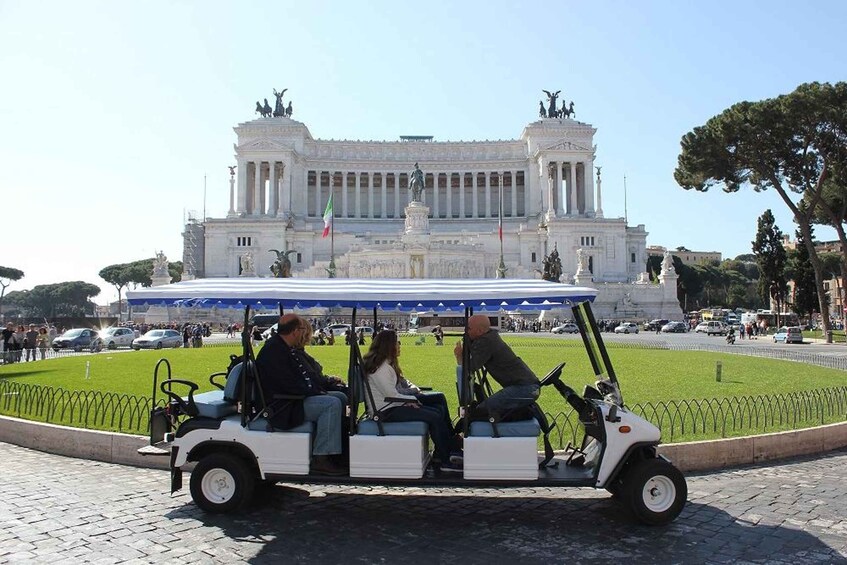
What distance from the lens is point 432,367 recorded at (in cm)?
2311

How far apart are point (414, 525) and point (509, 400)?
1873 mm

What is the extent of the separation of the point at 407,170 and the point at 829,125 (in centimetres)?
6942

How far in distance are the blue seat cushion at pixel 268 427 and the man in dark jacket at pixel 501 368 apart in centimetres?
213

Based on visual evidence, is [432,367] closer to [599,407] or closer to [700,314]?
[599,407]

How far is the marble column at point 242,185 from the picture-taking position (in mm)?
94688

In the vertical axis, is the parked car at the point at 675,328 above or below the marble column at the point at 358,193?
below

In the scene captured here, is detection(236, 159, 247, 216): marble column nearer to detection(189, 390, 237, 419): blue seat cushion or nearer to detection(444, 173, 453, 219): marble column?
detection(444, 173, 453, 219): marble column

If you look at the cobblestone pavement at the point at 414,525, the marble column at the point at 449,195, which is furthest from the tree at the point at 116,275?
the cobblestone pavement at the point at 414,525

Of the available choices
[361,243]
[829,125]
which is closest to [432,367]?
[829,125]

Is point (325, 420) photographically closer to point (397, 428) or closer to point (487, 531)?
point (397, 428)

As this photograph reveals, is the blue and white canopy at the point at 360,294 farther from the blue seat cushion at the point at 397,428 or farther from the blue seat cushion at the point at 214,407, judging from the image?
the blue seat cushion at the point at 397,428

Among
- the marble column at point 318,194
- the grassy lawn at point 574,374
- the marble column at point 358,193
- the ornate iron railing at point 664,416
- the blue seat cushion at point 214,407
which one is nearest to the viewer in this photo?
the blue seat cushion at point 214,407

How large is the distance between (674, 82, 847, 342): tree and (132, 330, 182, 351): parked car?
121 feet

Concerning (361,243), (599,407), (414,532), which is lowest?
(414,532)
